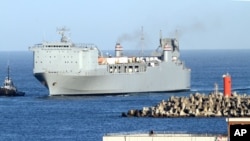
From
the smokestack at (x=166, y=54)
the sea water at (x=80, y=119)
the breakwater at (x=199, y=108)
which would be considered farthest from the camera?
the smokestack at (x=166, y=54)

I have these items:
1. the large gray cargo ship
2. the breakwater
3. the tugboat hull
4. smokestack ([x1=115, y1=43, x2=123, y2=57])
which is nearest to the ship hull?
the large gray cargo ship

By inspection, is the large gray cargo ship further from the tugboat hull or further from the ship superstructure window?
the tugboat hull

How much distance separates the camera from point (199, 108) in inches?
2746

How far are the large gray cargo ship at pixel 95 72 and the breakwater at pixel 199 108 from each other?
1739 cm

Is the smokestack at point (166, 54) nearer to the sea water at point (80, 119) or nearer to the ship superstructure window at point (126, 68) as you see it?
the ship superstructure window at point (126, 68)

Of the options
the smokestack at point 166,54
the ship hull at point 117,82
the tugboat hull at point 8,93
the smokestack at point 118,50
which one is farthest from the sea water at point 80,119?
the smokestack at point 118,50

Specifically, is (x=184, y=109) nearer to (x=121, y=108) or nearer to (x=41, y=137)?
(x=121, y=108)

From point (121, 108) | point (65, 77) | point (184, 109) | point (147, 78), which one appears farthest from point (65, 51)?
point (184, 109)

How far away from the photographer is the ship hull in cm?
8962

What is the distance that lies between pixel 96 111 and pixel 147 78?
71.6ft

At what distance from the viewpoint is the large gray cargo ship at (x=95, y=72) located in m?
89.6

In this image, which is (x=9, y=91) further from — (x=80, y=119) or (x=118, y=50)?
(x=80, y=119)

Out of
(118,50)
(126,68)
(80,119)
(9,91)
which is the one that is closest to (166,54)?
(126,68)

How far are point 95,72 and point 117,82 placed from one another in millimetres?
1864
